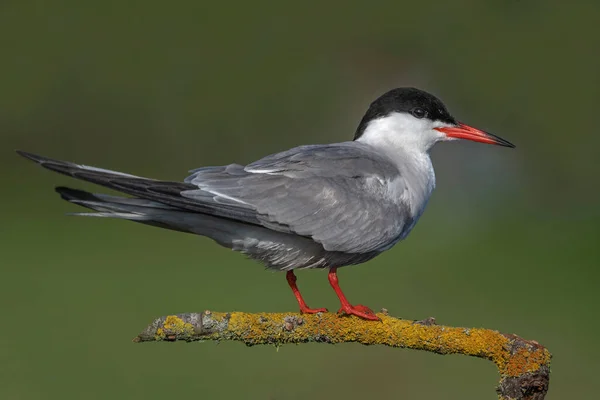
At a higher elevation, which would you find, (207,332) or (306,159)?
(306,159)

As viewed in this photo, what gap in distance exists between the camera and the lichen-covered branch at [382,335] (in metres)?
3.08

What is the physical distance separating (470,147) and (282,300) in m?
3.25

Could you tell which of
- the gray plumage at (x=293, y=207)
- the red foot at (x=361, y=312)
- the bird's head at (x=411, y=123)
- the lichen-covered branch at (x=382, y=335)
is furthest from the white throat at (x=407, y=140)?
A: the lichen-covered branch at (x=382, y=335)

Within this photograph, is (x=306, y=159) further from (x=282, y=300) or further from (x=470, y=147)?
(x=470, y=147)

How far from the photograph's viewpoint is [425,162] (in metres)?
4.61

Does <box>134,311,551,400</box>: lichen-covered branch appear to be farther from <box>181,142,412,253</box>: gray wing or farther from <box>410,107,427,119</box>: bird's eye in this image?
<box>410,107,427,119</box>: bird's eye

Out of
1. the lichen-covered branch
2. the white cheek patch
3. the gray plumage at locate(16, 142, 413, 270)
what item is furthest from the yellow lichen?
the white cheek patch

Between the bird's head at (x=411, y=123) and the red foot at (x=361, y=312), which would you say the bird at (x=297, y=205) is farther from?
the bird's head at (x=411, y=123)

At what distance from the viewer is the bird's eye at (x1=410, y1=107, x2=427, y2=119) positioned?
4.59 m

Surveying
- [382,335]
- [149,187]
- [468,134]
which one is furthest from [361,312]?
[468,134]

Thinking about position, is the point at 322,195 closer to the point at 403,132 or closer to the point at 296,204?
the point at 296,204

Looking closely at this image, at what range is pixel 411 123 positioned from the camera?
4602mm

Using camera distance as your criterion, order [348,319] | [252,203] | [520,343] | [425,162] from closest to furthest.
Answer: [520,343] → [348,319] → [252,203] → [425,162]

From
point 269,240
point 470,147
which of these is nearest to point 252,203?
point 269,240
